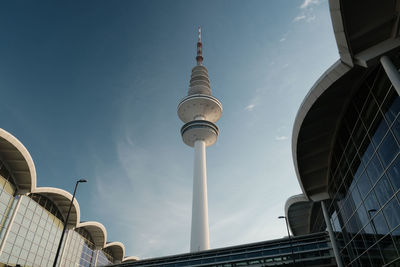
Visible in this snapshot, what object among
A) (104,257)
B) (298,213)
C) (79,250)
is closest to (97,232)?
(79,250)

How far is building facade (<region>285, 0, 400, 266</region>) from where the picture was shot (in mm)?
13891

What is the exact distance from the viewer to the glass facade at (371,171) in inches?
576

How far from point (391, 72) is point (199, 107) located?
232 ft

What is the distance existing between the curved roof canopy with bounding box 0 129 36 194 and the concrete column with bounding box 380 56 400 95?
105ft

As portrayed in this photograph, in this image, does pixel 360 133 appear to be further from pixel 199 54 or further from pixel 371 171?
pixel 199 54

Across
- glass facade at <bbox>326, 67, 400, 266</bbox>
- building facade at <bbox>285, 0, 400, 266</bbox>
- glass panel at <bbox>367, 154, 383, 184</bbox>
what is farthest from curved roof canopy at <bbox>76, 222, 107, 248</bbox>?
glass panel at <bbox>367, 154, 383, 184</bbox>

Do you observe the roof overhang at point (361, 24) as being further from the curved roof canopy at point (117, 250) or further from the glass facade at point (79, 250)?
the curved roof canopy at point (117, 250)

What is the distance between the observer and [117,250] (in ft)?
188

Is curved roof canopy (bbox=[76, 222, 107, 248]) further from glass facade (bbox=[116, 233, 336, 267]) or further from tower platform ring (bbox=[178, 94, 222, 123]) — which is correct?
tower platform ring (bbox=[178, 94, 222, 123])

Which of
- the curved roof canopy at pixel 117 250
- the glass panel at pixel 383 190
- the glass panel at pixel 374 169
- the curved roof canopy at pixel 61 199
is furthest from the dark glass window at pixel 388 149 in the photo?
the curved roof canopy at pixel 117 250

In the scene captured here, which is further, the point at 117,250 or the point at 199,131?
the point at 199,131

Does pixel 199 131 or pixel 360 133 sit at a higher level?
pixel 199 131

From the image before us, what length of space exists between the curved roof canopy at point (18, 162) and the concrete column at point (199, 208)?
34.6 m

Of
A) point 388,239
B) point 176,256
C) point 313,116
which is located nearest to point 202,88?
point 176,256
